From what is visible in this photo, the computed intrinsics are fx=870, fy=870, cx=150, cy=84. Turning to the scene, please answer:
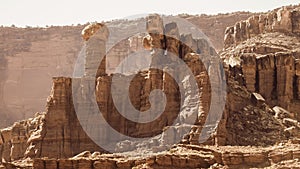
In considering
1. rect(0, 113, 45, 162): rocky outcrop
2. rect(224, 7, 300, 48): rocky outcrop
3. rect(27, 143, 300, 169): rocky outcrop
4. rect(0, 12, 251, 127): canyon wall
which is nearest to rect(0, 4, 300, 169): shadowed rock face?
rect(27, 143, 300, 169): rocky outcrop

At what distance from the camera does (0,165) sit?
44156 millimetres

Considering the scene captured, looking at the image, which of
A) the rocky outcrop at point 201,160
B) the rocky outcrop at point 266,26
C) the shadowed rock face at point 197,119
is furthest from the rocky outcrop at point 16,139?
the rocky outcrop at point 266,26

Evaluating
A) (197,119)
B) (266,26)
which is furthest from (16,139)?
(266,26)

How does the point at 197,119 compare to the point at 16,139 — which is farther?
the point at 16,139

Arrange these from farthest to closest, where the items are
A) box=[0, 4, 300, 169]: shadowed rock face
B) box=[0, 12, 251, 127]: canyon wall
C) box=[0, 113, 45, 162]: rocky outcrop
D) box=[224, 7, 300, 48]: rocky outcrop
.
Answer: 1. box=[0, 12, 251, 127]: canyon wall
2. box=[224, 7, 300, 48]: rocky outcrop
3. box=[0, 113, 45, 162]: rocky outcrop
4. box=[0, 4, 300, 169]: shadowed rock face

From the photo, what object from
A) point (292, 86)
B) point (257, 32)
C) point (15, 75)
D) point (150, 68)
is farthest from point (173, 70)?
point (15, 75)

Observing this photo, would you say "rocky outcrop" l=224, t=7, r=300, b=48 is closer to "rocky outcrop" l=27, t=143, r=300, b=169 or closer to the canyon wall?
the canyon wall

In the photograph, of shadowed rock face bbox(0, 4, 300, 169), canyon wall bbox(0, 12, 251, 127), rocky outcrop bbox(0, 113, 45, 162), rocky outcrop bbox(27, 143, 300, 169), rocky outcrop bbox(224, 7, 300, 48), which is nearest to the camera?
rocky outcrop bbox(27, 143, 300, 169)

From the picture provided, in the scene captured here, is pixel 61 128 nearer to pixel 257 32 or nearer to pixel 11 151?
pixel 11 151

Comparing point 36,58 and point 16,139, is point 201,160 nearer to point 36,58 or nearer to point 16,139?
point 16,139

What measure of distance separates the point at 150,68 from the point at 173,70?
171 centimetres

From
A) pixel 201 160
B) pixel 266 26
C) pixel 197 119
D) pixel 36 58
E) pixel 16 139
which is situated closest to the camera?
pixel 201 160

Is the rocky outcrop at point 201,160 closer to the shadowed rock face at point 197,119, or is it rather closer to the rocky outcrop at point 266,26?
the shadowed rock face at point 197,119

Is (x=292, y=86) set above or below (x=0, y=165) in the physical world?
above
